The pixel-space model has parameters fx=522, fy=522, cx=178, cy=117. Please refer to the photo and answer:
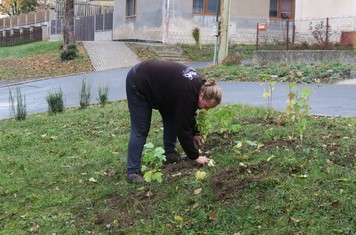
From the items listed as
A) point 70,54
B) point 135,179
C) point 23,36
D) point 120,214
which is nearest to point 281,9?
point 70,54

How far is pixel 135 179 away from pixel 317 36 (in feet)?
54.8

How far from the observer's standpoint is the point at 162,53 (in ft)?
78.1

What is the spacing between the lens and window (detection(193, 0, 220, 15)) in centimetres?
2691

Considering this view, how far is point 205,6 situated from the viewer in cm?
2700

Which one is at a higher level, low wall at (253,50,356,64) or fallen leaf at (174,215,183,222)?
low wall at (253,50,356,64)

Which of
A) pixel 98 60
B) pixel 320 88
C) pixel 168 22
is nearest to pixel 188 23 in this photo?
pixel 168 22

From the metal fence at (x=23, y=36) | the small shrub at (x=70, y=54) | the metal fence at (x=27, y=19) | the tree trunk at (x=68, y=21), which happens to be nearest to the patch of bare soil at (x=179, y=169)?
the small shrub at (x=70, y=54)

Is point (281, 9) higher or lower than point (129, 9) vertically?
higher

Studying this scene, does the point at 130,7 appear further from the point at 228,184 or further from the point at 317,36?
the point at 228,184

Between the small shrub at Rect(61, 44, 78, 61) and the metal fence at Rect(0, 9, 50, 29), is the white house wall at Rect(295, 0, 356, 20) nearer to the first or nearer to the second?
the small shrub at Rect(61, 44, 78, 61)

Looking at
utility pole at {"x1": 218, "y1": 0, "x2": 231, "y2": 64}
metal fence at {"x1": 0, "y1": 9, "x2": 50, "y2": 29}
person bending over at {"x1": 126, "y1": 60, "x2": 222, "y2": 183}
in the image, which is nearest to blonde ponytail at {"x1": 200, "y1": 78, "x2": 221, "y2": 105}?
person bending over at {"x1": 126, "y1": 60, "x2": 222, "y2": 183}

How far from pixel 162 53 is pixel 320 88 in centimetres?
1277

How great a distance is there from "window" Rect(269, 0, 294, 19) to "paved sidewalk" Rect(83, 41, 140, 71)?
27.9 feet

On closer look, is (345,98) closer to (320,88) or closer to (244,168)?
(320,88)
